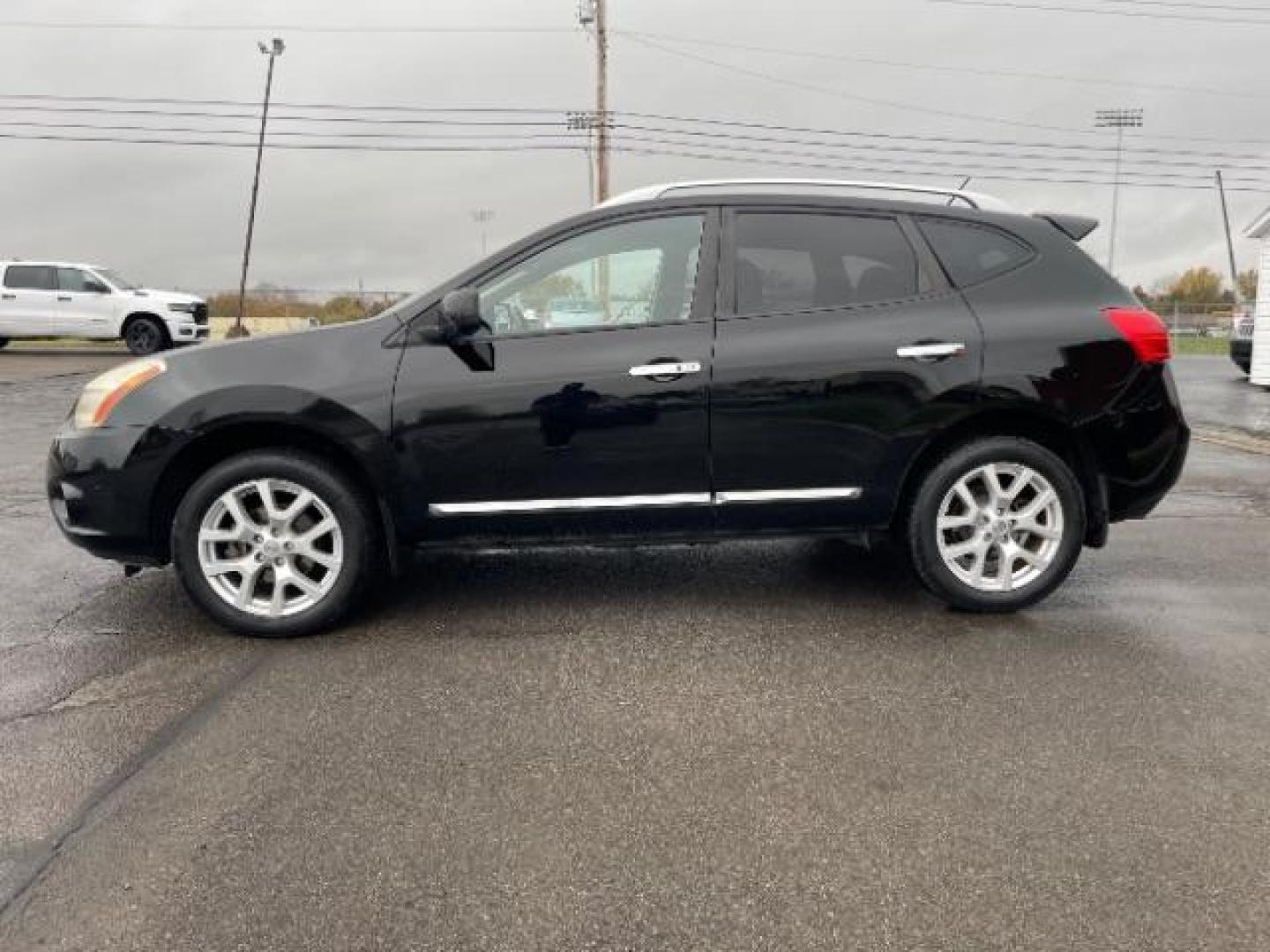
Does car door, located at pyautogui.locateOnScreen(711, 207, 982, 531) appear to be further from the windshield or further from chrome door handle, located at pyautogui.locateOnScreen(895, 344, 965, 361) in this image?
the windshield

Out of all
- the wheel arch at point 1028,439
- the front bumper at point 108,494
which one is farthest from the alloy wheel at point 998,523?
the front bumper at point 108,494

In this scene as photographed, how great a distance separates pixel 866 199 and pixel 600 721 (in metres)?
2.57

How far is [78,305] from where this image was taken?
74.3ft

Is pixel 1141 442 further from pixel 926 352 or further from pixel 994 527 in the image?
pixel 926 352

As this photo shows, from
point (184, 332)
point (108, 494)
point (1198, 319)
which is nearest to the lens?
point (108, 494)

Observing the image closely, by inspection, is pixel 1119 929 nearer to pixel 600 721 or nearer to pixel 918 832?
pixel 918 832

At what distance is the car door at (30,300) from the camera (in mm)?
22625

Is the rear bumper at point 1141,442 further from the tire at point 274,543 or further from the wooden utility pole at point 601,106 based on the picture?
the wooden utility pole at point 601,106

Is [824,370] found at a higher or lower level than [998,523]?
higher

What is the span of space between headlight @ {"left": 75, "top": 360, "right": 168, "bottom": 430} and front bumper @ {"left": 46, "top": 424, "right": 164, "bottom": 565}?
5 centimetres

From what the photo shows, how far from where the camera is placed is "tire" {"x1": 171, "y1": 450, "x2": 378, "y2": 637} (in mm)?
4047

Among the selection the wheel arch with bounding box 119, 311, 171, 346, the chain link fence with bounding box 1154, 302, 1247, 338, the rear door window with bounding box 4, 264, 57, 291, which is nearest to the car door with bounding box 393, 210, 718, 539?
the wheel arch with bounding box 119, 311, 171, 346

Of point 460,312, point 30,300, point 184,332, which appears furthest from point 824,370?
point 30,300

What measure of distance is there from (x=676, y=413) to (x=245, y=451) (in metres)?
1.77
